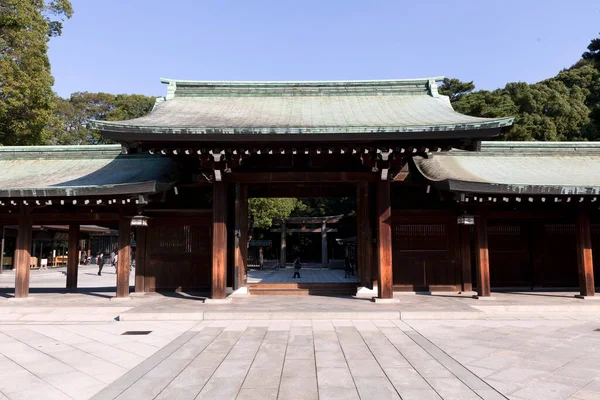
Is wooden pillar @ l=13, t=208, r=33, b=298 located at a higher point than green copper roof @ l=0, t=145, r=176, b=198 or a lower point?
lower

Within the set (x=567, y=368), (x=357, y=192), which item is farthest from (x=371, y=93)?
(x=567, y=368)

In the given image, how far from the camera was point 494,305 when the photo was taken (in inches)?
437

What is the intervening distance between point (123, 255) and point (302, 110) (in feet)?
24.7

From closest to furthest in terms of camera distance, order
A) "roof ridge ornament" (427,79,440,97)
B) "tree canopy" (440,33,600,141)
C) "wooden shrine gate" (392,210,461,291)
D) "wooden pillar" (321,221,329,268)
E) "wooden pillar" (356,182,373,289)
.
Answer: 1. "wooden pillar" (356,182,373,289)
2. "wooden shrine gate" (392,210,461,291)
3. "roof ridge ornament" (427,79,440,97)
4. "tree canopy" (440,33,600,141)
5. "wooden pillar" (321,221,329,268)

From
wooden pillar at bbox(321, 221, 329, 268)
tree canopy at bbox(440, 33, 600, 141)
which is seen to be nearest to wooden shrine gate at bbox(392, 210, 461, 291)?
wooden pillar at bbox(321, 221, 329, 268)

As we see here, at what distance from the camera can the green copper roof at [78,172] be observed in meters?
11.4

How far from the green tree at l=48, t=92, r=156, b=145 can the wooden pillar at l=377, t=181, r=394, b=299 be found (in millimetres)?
47640

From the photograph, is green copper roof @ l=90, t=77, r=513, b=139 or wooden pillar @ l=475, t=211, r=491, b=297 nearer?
green copper roof @ l=90, t=77, r=513, b=139

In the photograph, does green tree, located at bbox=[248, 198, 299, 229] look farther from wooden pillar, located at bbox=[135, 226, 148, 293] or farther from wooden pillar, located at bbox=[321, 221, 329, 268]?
wooden pillar, located at bbox=[135, 226, 148, 293]

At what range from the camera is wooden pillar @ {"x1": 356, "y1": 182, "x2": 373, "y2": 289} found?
13.2m

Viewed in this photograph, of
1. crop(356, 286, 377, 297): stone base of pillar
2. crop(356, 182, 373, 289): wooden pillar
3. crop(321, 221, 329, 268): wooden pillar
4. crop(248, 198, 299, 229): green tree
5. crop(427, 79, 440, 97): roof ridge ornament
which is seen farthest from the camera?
crop(321, 221, 329, 268): wooden pillar

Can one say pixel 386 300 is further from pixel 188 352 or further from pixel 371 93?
pixel 371 93

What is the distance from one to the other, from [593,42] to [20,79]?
53.4 m

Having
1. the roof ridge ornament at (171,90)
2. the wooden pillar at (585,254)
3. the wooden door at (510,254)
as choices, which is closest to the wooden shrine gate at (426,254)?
the wooden door at (510,254)
